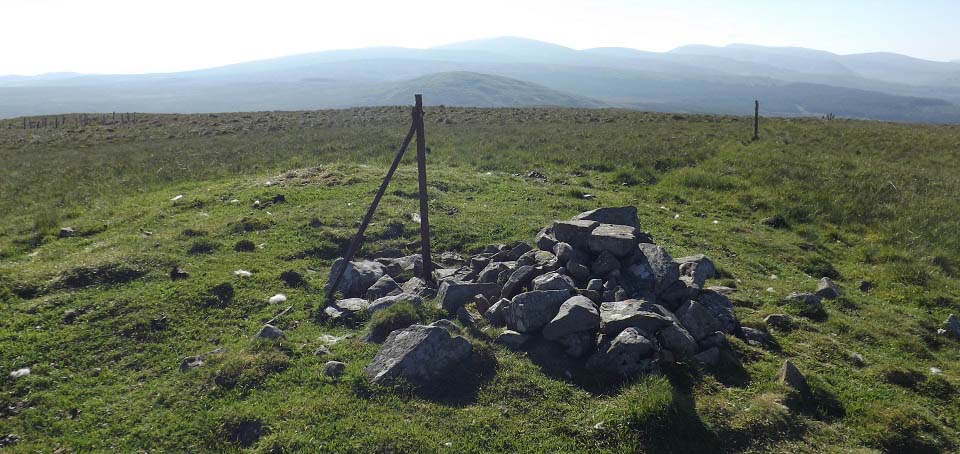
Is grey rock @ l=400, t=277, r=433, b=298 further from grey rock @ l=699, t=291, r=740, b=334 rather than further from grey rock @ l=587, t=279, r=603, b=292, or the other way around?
grey rock @ l=699, t=291, r=740, b=334

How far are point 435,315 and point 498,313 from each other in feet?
3.95

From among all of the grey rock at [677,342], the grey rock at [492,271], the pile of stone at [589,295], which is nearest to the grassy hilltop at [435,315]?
the grey rock at [677,342]

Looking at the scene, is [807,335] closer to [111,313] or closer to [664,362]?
[664,362]

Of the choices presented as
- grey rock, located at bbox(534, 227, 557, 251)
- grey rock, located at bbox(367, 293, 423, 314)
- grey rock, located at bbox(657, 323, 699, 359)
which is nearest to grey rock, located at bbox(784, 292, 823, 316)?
grey rock, located at bbox(657, 323, 699, 359)

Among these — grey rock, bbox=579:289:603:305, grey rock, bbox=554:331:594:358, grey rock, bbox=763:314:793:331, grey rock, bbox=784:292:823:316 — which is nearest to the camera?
grey rock, bbox=554:331:594:358

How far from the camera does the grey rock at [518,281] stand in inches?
399

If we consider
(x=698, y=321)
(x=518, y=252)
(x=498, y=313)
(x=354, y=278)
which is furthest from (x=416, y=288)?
(x=698, y=321)

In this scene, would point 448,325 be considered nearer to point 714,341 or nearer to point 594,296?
point 594,296

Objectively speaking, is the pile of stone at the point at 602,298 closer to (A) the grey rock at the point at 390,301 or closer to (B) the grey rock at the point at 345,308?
(A) the grey rock at the point at 390,301

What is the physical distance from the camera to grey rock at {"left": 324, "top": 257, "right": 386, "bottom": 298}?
11.3m

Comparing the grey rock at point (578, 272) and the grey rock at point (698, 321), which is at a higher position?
the grey rock at point (578, 272)

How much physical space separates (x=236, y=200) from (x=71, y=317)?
870 centimetres

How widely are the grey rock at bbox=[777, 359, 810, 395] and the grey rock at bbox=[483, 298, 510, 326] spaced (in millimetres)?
4500

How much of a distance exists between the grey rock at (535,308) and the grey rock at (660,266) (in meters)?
1.95
